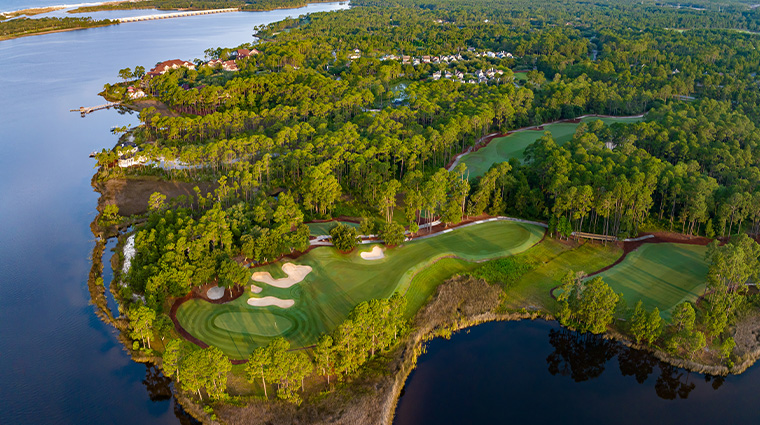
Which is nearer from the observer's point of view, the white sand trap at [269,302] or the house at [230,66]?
the white sand trap at [269,302]

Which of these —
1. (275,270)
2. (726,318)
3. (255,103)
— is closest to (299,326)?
(275,270)

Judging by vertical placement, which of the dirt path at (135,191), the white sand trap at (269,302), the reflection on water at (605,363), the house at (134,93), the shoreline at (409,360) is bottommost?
the reflection on water at (605,363)

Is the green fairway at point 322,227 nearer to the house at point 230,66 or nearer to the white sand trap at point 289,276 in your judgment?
the white sand trap at point 289,276

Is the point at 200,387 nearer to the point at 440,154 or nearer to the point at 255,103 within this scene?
the point at 440,154

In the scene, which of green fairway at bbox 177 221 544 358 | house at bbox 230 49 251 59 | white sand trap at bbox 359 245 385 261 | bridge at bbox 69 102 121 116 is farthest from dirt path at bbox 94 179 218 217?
house at bbox 230 49 251 59

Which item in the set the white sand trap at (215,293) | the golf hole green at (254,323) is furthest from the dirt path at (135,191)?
the golf hole green at (254,323)

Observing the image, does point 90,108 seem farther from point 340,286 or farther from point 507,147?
point 340,286
